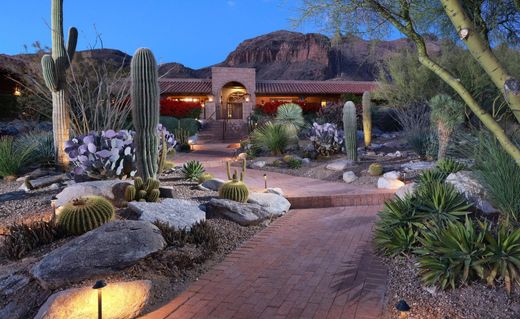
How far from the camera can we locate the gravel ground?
3260mm

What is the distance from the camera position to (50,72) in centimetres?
978

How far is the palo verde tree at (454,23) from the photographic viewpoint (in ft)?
9.22

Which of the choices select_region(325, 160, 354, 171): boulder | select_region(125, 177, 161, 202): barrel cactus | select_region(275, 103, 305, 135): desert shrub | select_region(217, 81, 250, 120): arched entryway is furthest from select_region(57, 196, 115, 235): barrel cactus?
select_region(217, 81, 250, 120): arched entryway

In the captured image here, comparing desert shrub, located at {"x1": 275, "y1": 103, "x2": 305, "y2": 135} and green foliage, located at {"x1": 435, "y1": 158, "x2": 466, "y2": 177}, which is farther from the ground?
desert shrub, located at {"x1": 275, "y1": 103, "x2": 305, "y2": 135}

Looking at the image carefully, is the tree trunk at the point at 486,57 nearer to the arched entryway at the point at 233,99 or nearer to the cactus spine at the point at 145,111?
the cactus spine at the point at 145,111

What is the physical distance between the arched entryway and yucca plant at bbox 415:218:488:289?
31008 mm

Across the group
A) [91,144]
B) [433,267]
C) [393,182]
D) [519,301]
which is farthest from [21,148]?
[519,301]

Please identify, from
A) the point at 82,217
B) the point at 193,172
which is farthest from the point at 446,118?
the point at 82,217

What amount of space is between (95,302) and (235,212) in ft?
10.6

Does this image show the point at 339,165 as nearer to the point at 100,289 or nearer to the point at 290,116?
the point at 100,289

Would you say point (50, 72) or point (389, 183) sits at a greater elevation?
point (50, 72)

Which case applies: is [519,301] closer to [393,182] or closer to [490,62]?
[490,62]

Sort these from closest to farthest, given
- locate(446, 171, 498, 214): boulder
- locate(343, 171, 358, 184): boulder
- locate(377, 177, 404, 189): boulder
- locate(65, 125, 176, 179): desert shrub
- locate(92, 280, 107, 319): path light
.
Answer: locate(92, 280, 107, 319): path light
locate(446, 171, 498, 214): boulder
locate(65, 125, 176, 179): desert shrub
locate(377, 177, 404, 189): boulder
locate(343, 171, 358, 184): boulder

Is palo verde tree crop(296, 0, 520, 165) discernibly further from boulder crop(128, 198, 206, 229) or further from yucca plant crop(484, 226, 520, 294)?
boulder crop(128, 198, 206, 229)
